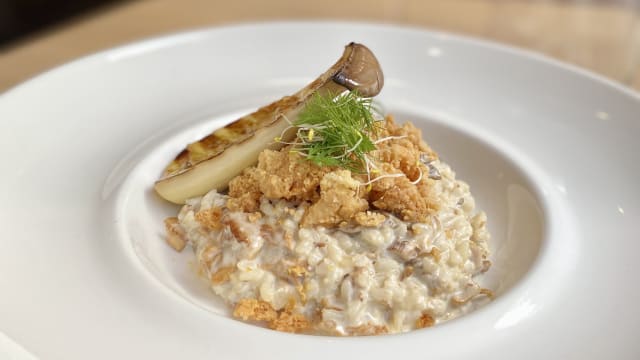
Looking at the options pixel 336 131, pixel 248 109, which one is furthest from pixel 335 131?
pixel 248 109

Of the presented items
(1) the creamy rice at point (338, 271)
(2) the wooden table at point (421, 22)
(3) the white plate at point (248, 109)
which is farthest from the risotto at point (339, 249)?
(2) the wooden table at point (421, 22)

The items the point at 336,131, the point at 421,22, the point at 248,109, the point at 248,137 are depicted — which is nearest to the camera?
the point at 336,131

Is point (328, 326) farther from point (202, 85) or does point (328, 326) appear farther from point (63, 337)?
point (202, 85)

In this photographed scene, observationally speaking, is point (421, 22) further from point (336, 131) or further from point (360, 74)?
point (336, 131)

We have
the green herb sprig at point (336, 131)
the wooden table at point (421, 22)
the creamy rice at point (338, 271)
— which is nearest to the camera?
the creamy rice at point (338, 271)

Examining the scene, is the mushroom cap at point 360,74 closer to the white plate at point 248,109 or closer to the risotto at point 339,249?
the risotto at point 339,249
